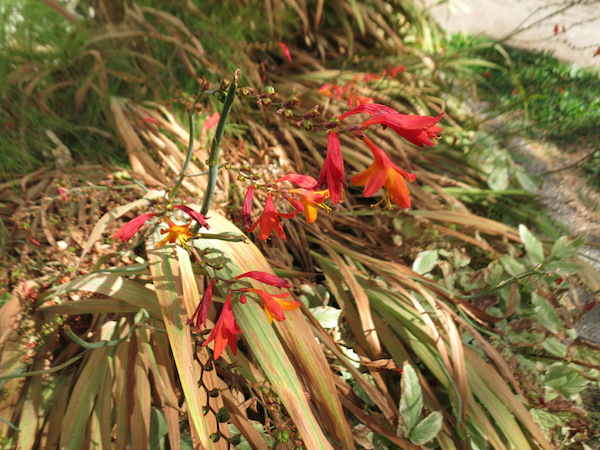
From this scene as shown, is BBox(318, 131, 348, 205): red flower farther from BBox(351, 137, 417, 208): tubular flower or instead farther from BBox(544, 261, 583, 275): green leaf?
BBox(544, 261, 583, 275): green leaf

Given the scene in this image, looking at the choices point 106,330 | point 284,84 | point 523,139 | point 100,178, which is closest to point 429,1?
point 523,139

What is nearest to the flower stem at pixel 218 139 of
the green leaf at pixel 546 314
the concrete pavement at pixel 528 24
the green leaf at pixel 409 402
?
the green leaf at pixel 409 402

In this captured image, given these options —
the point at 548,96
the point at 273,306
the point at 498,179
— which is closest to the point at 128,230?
the point at 273,306

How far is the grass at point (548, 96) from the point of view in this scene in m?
2.14

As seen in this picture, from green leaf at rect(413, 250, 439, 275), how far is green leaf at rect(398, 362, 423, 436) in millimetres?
383

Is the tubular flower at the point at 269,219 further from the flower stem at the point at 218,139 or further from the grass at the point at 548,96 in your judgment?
the grass at the point at 548,96

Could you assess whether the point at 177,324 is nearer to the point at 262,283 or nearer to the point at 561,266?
the point at 262,283

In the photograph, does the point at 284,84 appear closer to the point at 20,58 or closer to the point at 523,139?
the point at 20,58

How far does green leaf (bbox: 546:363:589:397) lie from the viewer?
3.25 feet

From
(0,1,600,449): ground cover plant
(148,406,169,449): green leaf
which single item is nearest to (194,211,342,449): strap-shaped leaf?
(0,1,600,449): ground cover plant

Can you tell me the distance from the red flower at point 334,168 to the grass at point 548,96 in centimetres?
176

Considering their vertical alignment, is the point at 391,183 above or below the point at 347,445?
above

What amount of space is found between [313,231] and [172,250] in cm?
55

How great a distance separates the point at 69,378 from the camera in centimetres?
85
